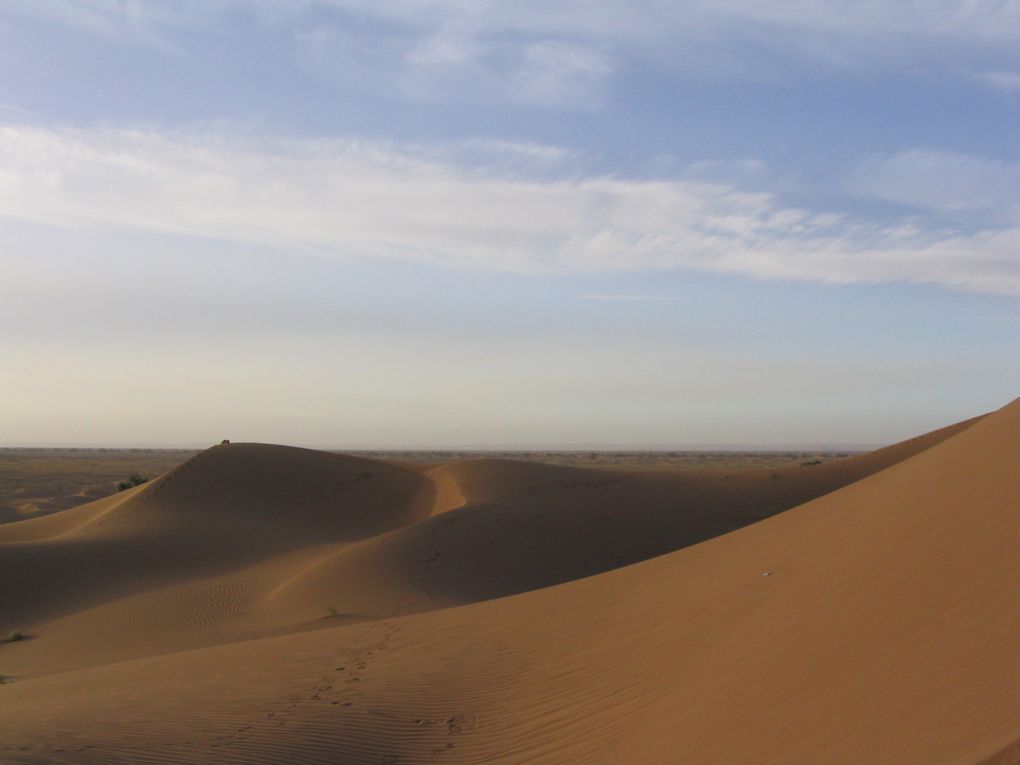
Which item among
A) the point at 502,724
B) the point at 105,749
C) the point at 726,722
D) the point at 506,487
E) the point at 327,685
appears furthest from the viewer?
the point at 506,487

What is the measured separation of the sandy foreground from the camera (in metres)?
6.85

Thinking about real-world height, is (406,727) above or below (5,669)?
above

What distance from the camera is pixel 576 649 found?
1223 cm

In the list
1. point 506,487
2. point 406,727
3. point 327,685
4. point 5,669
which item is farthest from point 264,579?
point 406,727

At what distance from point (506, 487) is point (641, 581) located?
18.3 m

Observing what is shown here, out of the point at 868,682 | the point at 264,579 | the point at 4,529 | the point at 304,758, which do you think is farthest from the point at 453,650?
the point at 4,529

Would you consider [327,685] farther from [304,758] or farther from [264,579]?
[264,579]

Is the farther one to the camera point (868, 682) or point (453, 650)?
point (453, 650)

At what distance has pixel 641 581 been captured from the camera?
52.9ft

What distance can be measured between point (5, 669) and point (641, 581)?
38.1ft

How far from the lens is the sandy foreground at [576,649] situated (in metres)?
6.85

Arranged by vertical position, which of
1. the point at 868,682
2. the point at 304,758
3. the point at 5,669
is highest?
the point at 868,682

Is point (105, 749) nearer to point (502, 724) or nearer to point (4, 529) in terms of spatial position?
point (502, 724)

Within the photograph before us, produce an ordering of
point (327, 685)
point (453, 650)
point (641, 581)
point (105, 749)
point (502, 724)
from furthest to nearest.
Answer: point (641, 581)
point (453, 650)
point (327, 685)
point (502, 724)
point (105, 749)
